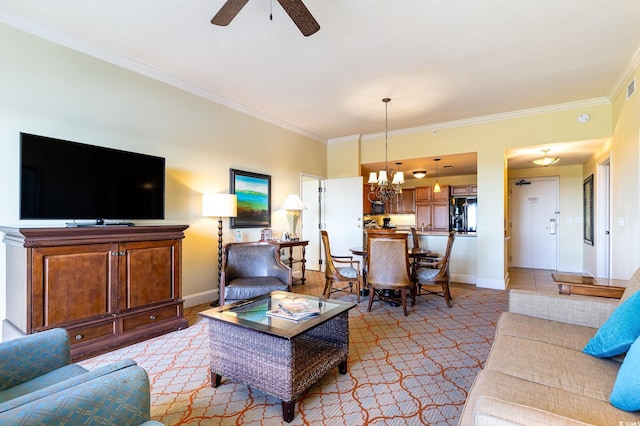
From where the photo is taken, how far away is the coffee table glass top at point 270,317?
1.86 meters

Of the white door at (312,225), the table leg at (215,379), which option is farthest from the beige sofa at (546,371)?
the white door at (312,225)

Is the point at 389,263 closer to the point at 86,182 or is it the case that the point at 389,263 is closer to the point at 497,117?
the point at 86,182

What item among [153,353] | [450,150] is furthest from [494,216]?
[153,353]

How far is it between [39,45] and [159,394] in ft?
10.3

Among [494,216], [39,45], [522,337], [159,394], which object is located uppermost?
[39,45]

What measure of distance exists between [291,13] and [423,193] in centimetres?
739

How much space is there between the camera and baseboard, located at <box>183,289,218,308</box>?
13.0 feet

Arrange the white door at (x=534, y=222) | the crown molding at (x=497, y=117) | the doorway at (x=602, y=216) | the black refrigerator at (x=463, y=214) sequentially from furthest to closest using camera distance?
the black refrigerator at (x=463, y=214), the white door at (x=534, y=222), the doorway at (x=602, y=216), the crown molding at (x=497, y=117)

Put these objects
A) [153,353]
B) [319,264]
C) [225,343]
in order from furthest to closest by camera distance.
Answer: [319,264], [153,353], [225,343]

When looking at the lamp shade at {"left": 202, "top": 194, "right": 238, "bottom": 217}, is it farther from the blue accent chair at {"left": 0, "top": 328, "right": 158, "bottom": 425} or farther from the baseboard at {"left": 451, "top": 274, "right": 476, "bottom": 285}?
the baseboard at {"left": 451, "top": 274, "right": 476, "bottom": 285}

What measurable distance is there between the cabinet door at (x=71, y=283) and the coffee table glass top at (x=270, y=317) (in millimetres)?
1163

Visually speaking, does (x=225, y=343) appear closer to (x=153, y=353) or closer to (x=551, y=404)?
(x=153, y=353)

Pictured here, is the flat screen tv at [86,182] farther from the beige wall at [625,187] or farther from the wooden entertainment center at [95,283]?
the beige wall at [625,187]

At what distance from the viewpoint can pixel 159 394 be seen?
2.05m
